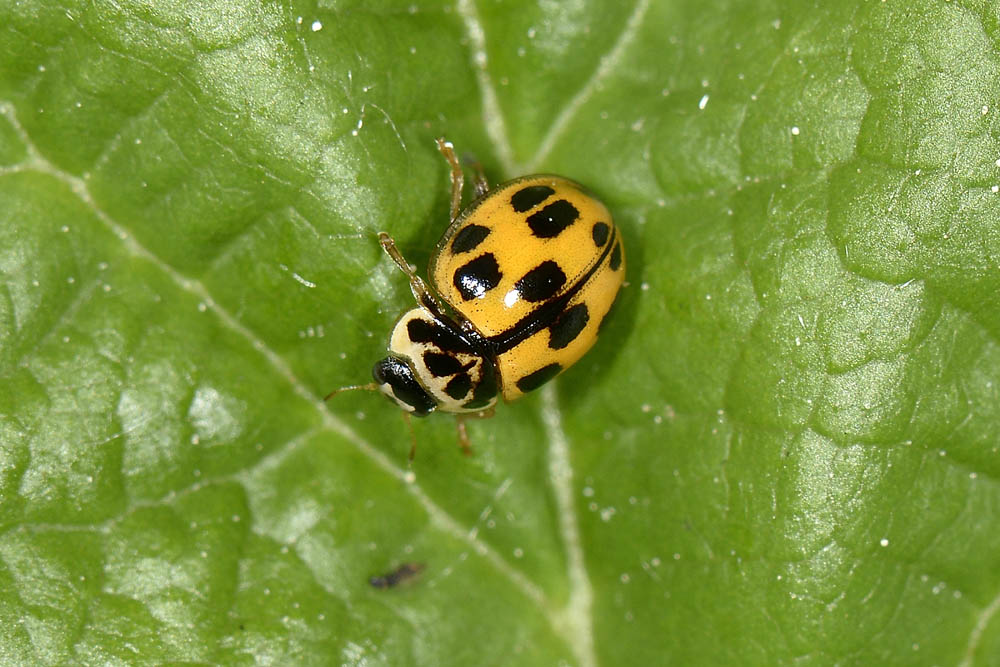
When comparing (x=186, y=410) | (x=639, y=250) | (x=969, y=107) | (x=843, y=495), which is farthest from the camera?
(x=639, y=250)

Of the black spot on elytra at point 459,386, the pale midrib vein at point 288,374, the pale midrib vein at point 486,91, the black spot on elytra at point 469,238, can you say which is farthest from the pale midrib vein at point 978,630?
the pale midrib vein at point 486,91

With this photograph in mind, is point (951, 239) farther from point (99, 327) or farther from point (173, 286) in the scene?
point (99, 327)

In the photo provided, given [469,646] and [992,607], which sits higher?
[469,646]

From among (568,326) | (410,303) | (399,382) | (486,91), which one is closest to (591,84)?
(486,91)

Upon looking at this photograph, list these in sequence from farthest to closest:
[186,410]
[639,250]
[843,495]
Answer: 1. [639,250]
2. [186,410]
3. [843,495]

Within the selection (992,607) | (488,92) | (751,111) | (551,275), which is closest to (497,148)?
(488,92)

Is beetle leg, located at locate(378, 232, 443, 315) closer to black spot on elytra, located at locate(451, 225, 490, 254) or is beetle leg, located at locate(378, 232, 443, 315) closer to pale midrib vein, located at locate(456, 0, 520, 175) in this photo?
black spot on elytra, located at locate(451, 225, 490, 254)

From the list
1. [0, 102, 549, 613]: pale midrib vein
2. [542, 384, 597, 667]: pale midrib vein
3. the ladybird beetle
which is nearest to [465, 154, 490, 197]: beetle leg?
the ladybird beetle
